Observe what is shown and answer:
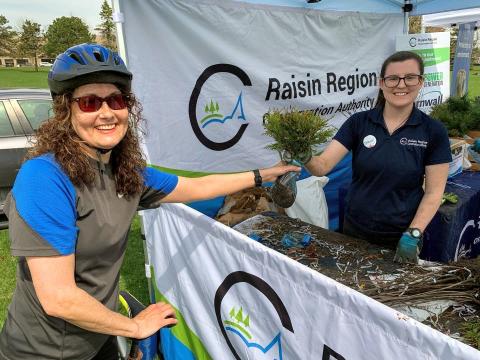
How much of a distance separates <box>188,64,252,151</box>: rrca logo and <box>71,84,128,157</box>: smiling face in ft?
6.23

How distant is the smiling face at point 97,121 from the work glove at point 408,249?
164cm

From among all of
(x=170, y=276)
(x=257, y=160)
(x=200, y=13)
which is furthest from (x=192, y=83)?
(x=170, y=276)

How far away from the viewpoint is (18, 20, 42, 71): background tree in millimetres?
65188

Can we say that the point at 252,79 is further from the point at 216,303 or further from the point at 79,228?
the point at 79,228

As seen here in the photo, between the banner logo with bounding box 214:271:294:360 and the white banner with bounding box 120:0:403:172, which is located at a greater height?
the white banner with bounding box 120:0:403:172

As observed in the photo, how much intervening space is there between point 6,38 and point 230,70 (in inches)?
3209

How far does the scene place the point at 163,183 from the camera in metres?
1.83

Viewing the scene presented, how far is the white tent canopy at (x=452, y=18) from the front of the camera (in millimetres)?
6578

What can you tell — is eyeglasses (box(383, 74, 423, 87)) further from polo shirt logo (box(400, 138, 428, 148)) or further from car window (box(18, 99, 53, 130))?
car window (box(18, 99, 53, 130))

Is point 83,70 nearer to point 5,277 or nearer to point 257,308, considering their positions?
point 257,308

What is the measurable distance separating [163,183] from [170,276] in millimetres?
938

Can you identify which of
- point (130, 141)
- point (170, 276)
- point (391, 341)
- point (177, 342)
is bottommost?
point (177, 342)

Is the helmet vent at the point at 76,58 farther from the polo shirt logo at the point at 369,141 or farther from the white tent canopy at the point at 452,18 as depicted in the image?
the white tent canopy at the point at 452,18

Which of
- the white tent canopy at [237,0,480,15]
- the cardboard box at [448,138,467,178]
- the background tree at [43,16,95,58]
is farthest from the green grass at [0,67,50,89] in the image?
the background tree at [43,16,95,58]
